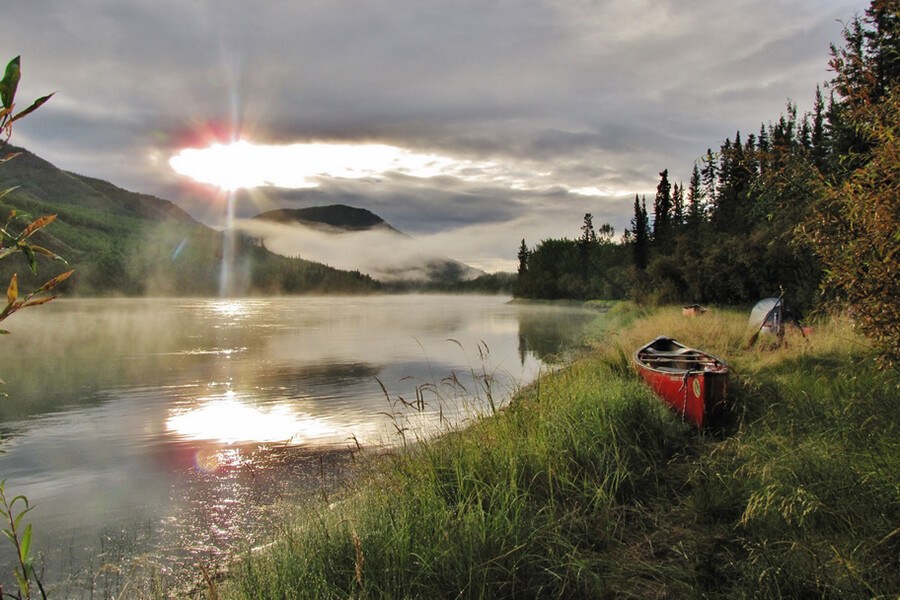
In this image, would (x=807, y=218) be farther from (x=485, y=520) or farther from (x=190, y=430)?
(x=190, y=430)

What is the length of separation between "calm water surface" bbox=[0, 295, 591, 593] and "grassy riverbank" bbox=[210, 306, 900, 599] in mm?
749

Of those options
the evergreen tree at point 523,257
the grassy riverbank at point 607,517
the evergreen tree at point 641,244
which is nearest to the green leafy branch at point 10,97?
the grassy riverbank at point 607,517

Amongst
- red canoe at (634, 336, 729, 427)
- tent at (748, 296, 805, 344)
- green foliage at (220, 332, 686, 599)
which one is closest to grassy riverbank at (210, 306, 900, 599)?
green foliage at (220, 332, 686, 599)

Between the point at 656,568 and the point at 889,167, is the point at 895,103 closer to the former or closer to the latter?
the point at 889,167

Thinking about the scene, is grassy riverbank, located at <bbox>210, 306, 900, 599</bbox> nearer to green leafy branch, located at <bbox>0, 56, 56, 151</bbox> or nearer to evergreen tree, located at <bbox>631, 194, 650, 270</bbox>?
green leafy branch, located at <bbox>0, 56, 56, 151</bbox>

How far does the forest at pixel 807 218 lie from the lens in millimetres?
4266

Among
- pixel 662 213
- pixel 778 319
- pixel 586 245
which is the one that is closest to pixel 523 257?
pixel 586 245

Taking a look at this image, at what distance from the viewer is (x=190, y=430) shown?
1379 cm

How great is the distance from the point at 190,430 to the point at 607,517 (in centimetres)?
1192

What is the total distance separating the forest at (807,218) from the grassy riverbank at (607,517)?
1.63m

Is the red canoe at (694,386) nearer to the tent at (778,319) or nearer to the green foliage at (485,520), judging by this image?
the green foliage at (485,520)

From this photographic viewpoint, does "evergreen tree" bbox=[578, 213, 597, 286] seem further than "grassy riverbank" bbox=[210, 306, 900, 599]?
Yes

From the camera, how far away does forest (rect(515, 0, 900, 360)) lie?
4.27m

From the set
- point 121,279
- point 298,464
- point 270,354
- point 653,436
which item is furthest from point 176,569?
point 121,279
